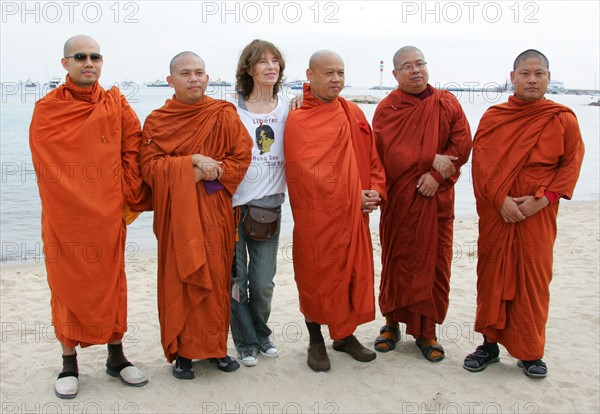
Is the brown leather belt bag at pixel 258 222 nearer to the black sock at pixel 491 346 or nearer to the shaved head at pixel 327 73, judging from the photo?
the shaved head at pixel 327 73

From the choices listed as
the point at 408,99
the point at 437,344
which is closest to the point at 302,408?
the point at 437,344

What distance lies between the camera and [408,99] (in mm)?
3908

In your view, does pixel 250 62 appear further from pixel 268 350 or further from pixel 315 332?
pixel 268 350

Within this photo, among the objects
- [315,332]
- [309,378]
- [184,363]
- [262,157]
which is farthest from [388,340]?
[262,157]

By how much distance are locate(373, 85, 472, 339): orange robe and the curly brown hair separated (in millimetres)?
742

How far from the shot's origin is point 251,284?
3.85 metres

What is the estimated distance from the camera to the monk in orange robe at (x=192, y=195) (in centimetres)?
338

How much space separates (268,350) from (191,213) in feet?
3.82

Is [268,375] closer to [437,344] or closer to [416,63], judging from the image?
[437,344]

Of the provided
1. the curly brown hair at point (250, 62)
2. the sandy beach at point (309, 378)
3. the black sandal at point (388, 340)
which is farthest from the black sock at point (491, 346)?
the curly brown hair at point (250, 62)

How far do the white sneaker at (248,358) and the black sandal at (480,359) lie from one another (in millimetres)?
1330

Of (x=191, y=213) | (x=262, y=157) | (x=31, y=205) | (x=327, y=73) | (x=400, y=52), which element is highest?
(x=400, y=52)

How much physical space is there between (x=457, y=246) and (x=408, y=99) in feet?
12.8

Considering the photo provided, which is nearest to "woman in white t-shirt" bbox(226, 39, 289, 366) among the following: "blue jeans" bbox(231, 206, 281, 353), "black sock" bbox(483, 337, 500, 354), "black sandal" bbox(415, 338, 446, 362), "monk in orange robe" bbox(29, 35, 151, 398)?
"blue jeans" bbox(231, 206, 281, 353)
